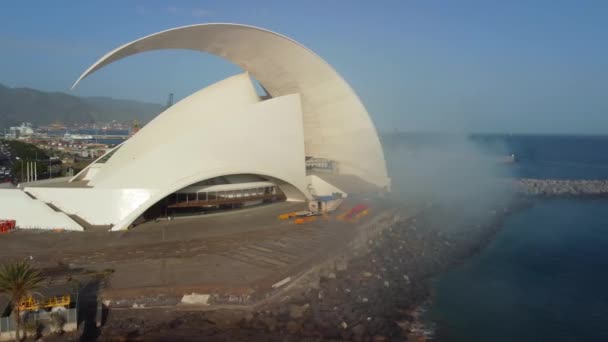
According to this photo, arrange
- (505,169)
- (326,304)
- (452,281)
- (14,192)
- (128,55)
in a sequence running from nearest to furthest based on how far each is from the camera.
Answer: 1. (326,304)
2. (452,281)
3. (14,192)
4. (128,55)
5. (505,169)

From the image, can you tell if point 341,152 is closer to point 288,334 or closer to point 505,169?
point 288,334

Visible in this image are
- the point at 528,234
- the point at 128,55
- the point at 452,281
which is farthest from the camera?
the point at 528,234

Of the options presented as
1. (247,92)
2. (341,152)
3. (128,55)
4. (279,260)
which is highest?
(128,55)

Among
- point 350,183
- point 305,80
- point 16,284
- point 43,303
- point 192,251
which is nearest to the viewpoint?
point 16,284

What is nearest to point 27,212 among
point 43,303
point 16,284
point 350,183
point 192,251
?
point 192,251

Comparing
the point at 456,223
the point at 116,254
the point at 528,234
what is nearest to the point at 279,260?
the point at 116,254

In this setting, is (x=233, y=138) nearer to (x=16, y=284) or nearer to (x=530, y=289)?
(x=16, y=284)

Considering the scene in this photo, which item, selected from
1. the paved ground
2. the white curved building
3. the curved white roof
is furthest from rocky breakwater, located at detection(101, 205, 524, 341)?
the curved white roof
